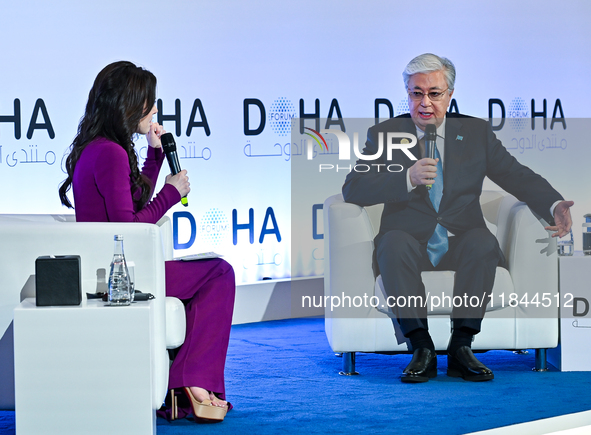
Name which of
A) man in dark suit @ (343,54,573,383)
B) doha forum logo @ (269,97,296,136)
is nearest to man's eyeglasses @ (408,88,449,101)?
man in dark suit @ (343,54,573,383)

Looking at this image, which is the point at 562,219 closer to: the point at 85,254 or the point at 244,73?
the point at 85,254

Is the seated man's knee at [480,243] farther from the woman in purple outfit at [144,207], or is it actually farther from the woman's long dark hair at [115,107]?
the woman's long dark hair at [115,107]

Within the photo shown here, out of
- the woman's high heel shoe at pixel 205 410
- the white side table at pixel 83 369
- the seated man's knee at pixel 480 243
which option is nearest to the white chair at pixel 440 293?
the seated man's knee at pixel 480 243

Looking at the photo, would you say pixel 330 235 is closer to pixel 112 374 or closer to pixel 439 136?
pixel 439 136

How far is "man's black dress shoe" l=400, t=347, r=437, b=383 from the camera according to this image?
2.72 m

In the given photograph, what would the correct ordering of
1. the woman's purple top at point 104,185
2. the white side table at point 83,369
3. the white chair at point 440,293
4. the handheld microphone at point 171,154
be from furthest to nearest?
1. the white chair at point 440,293
2. the handheld microphone at point 171,154
3. the woman's purple top at point 104,185
4. the white side table at point 83,369

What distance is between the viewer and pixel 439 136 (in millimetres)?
3049

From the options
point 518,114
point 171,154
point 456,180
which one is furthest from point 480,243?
point 518,114

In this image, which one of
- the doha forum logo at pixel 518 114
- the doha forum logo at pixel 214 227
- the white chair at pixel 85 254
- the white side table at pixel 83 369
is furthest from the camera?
the doha forum logo at pixel 518 114

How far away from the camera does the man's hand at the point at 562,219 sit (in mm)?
2832

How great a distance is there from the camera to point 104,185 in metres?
2.21

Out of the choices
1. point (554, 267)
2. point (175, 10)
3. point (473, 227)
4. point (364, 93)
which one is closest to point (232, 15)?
point (175, 10)

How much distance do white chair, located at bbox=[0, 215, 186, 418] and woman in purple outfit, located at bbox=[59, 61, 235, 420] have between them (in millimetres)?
141

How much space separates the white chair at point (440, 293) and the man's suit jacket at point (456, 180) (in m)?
0.14
